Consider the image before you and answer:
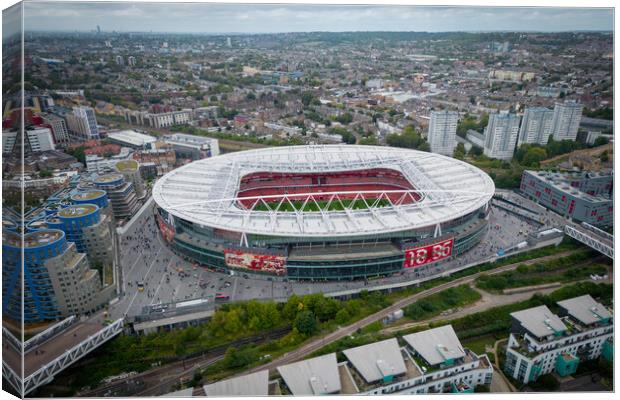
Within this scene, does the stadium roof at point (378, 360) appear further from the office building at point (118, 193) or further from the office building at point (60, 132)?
the office building at point (60, 132)

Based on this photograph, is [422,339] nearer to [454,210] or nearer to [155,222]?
[454,210]

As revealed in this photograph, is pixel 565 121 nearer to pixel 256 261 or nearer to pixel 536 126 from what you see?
pixel 536 126

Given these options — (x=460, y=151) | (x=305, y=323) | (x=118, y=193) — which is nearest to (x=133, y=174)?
(x=118, y=193)

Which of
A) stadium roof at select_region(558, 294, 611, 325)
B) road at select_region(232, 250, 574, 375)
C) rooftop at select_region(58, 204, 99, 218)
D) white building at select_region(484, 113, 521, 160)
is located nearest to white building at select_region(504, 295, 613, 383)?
stadium roof at select_region(558, 294, 611, 325)

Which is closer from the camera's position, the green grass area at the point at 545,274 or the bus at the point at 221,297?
the bus at the point at 221,297

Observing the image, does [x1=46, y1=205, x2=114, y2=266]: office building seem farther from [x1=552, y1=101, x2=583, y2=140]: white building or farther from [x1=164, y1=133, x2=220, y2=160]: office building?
[x1=552, y1=101, x2=583, y2=140]: white building

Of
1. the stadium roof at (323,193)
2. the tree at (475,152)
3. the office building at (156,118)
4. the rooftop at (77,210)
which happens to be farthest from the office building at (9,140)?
the tree at (475,152)

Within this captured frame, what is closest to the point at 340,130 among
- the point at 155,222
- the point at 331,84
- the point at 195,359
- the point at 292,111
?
the point at 292,111

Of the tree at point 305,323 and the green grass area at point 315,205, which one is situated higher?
the tree at point 305,323
